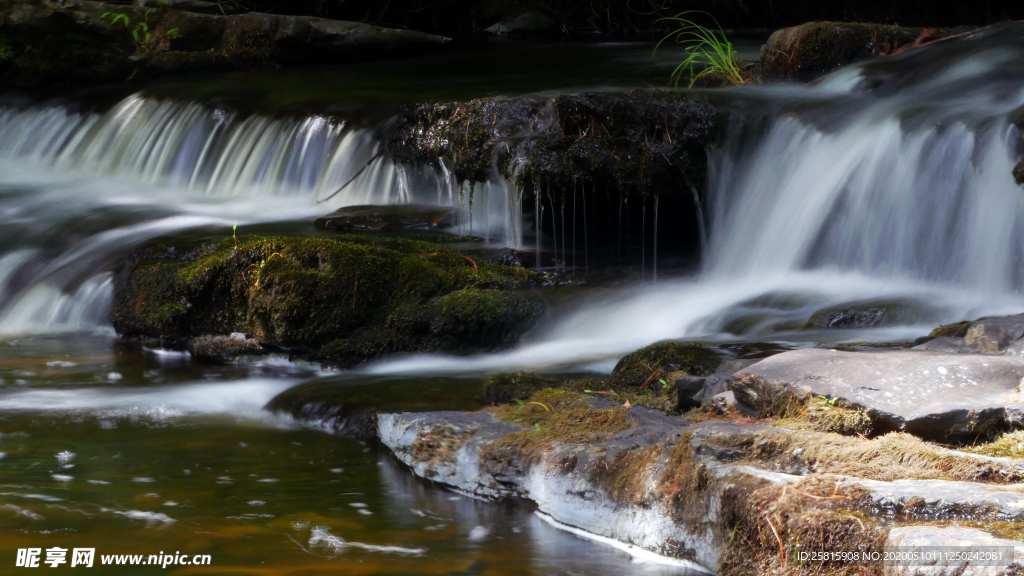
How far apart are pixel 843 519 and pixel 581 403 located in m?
1.48

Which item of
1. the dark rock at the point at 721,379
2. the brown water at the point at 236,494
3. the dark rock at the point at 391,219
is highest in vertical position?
the dark rock at the point at 391,219

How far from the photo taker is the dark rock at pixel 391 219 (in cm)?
762

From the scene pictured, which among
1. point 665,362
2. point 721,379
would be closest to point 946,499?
point 721,379

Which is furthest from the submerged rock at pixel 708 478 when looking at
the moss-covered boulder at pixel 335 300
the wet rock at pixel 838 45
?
the wet rock at pixel 838 45

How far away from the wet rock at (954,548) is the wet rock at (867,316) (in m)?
3.31

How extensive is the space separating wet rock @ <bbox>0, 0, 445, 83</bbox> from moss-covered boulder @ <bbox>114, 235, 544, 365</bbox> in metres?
7.39

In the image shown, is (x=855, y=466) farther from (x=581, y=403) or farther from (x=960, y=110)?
(x=960, y=110)

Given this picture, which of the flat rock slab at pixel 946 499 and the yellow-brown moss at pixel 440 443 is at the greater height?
the flat rock slab at pixel 946 499

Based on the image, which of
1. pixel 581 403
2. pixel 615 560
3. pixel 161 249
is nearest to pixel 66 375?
pixel 161 249

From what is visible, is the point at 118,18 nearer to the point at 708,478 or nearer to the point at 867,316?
the point at 867,316

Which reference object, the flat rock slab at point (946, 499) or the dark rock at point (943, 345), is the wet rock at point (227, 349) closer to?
the dark rock at point (943, 345)

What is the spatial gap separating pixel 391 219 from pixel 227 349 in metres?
2.13

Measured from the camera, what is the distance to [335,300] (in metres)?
5.93

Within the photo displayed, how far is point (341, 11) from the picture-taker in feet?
55.5
